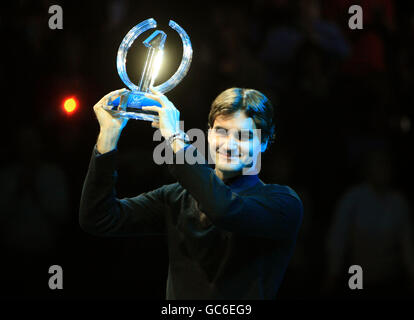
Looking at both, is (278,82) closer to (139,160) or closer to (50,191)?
(139,160)

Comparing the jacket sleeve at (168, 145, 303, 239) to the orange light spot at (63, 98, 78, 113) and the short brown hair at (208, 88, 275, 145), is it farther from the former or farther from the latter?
the orange light spot at (63, 98, 78, 113)

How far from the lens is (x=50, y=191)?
11.6ft

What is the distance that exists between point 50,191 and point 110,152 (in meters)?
1.92

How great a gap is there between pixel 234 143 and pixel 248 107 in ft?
0.39

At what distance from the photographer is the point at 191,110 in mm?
3799

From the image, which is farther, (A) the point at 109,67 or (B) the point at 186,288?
(A) the point at 109,67
